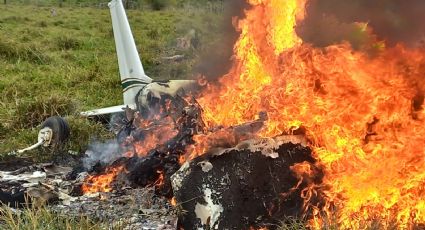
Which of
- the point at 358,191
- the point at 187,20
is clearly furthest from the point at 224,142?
the point at 187,20

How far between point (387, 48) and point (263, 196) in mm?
2614

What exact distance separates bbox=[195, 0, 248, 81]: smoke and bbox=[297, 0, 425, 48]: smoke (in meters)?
1.24

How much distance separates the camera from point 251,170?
231 inches

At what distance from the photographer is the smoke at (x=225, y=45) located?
8510 mm

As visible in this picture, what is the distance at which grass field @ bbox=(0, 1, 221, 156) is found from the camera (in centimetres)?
1151

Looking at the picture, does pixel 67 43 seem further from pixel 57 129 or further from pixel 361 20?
pixel 361 20

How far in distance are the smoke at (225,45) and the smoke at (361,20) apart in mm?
1236

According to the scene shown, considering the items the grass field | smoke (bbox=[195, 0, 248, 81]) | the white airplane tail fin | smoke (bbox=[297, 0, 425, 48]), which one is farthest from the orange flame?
the white airplane tail fin

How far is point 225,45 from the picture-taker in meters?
9.23

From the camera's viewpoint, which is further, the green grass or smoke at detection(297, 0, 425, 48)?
smoke at detection(297, 0, 425, 48)

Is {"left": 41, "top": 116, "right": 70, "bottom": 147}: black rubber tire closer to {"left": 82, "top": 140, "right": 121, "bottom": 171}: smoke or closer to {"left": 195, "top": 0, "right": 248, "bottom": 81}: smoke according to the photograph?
{"left": 82, "top": 140, "right": 121, "bottom": 171}: smoke

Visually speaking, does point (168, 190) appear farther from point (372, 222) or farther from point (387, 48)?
point (387, 48)

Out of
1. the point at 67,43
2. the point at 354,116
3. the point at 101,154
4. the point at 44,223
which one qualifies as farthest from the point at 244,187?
the point at 67,43

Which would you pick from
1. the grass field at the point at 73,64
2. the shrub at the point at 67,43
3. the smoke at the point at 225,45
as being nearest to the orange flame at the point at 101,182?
the grass field at the point at 73,64
